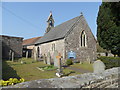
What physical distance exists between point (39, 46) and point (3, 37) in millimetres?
8368

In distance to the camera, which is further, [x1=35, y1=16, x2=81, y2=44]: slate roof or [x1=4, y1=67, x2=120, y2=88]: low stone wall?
[x1=35, y1=16, x2=81, y2=44]: slate roof

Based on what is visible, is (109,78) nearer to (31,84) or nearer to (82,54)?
(31,84)

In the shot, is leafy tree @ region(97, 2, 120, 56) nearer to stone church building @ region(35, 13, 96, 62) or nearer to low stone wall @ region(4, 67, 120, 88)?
stone church building @ region(35, 13, 96, 62)

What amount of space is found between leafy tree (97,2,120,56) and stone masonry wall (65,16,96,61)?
5.87 meters

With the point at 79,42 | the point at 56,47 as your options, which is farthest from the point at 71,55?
the point at 56,47

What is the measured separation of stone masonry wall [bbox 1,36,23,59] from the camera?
74.3 feet

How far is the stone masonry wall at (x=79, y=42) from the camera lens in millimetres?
17922

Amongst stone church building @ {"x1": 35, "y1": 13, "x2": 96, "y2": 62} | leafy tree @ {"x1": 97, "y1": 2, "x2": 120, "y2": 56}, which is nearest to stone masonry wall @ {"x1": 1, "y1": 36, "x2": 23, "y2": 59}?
stone church building @ {"x1": 35, "y1": 13, "x2": 96, "y2": 62}

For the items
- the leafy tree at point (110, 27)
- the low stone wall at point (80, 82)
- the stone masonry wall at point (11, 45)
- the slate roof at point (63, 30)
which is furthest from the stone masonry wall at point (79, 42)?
the low stone wall at point (80, 82)

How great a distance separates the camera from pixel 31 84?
2.40 m

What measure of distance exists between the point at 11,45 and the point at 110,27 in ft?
66.8

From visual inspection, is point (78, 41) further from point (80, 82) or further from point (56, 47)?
point (80, 82)

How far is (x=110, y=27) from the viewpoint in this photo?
37.5 feet

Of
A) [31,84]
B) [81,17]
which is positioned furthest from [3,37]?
[31,84]
